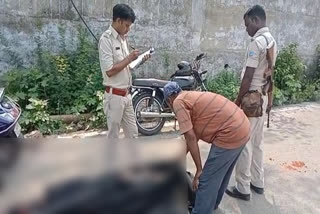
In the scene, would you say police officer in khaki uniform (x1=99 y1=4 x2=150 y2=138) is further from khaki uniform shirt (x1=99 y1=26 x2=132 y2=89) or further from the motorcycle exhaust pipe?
the motorcycle exhaust pipe

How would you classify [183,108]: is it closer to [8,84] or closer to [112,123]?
[112,123]

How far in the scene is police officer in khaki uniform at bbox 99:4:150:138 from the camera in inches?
125

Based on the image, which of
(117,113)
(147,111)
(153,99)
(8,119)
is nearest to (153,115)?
(147,111)

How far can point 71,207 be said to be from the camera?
1.46 metres

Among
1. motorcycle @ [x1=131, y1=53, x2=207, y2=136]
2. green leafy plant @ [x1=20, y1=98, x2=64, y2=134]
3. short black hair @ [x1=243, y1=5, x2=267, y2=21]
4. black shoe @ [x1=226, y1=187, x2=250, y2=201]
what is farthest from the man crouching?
green leafy plant @ [x1=20, y1=98, x2=64, y2=134]

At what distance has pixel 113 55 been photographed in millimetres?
3236

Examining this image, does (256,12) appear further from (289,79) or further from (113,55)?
(289,79)

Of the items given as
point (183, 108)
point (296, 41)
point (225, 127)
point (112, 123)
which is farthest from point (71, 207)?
point (296, 41)

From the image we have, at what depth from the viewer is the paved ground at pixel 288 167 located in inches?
125

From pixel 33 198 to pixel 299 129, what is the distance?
518 cm

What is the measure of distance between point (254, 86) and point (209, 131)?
2.98 ft

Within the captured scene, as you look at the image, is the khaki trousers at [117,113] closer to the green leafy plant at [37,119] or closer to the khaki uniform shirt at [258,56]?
the khaki uniform shirt at [258,56]

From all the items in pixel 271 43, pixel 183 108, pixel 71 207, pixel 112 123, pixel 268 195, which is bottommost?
pixel 268 195

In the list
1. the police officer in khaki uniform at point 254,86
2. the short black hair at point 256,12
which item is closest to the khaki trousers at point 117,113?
the police officer in khaki uniform at point 254,86
